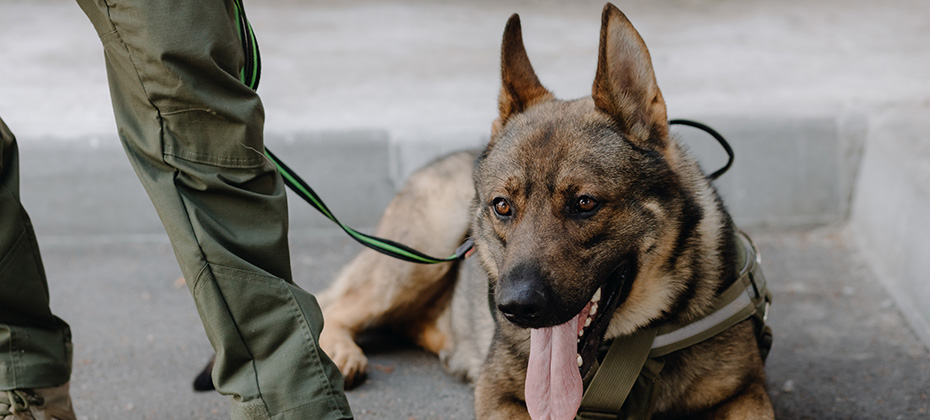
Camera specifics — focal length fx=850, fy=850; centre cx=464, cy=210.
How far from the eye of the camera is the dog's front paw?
316 cm

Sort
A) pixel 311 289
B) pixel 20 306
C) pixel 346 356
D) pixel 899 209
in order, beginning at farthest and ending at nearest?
1. pixel 311 289
2. pixel 899 209
3. pixel 346 356
4. pixel 20 306

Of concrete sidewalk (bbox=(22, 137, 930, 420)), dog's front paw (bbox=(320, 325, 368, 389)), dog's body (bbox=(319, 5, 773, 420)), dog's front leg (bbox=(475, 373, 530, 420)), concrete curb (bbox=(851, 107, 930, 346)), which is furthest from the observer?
concrete curb (bbox=(851, 107, 930, 346))

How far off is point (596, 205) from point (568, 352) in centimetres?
39

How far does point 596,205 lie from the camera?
88.0 inches

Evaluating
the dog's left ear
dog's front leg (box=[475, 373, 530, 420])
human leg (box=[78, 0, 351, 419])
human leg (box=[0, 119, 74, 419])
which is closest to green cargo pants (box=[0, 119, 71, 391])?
human leg (box=[0, 119, 74, 419])

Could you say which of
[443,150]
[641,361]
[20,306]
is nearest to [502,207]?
[641,361]

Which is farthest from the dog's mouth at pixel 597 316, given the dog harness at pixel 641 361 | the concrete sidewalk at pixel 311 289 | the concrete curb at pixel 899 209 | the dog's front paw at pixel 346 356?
the concrete curb at pixel 899 209

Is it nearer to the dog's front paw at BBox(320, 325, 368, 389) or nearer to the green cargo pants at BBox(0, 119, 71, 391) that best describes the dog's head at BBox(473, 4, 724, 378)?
the dog's front paw at BBox(320, 325, 368, 389)

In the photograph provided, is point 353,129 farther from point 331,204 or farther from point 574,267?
point 574,267

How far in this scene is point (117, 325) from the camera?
12.5ft

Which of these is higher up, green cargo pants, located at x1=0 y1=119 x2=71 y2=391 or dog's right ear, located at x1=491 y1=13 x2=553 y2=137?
dog's right ear, located at x1=491 y1=13 x2=553 y2=137

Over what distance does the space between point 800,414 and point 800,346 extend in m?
0.60

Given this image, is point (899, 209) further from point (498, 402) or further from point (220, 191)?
point (220, 191)

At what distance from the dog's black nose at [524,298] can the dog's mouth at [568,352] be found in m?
0.16
